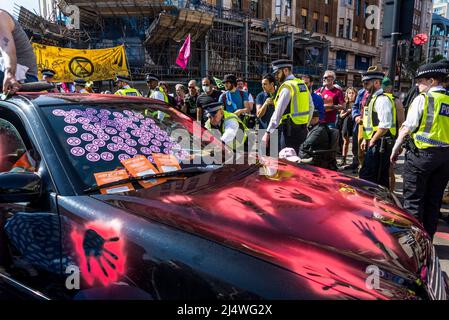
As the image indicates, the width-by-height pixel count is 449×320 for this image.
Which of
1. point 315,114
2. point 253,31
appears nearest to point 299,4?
point 253,31

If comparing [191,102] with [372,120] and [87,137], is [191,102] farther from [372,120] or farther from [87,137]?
[87,137]

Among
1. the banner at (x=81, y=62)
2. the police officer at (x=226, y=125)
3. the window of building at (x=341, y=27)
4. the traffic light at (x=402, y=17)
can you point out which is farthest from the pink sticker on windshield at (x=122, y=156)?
the window of building at (x=341, y=27)

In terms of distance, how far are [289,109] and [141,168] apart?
131 inches

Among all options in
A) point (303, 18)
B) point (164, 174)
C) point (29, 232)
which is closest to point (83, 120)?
point (164, 174)

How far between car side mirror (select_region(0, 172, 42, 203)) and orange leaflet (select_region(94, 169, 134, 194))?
0.29 metres

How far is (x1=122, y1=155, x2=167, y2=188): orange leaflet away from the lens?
6.21ft

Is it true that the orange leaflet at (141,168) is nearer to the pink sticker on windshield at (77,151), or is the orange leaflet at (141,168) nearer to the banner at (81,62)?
the pink sticker on windshield at (77,151)

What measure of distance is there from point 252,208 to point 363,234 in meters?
0.49

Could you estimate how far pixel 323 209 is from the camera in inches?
65.5

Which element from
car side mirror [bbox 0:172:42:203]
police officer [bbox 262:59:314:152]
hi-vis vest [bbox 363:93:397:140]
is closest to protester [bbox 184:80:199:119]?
police officer [bbox 262:59:314:152]

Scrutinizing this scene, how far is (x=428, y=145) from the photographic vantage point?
317 cm

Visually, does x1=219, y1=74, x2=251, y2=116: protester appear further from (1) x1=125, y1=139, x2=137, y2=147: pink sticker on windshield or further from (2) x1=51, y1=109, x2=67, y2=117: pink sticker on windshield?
(2) x1=51, y1=109, x2=67, y2=117: pink sticker on windshield

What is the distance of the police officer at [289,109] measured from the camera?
15.7ft
